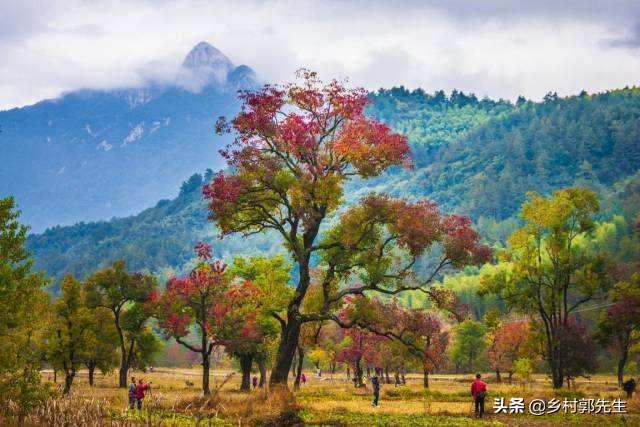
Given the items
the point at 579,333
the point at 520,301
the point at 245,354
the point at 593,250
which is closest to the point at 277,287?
the point at 245,354

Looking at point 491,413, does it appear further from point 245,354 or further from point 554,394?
point 245,354

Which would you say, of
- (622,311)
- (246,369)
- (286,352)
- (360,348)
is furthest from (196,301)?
(622,311)

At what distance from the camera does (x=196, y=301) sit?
7188 cm

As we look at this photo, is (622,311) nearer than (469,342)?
Yes

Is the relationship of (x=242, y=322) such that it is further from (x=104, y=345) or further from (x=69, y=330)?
(x=104, y=345)

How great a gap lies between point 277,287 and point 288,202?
2773 cm

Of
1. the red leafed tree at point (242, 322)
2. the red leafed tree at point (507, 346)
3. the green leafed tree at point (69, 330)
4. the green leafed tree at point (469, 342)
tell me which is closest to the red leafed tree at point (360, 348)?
the red leafed tree at point (242, 322)

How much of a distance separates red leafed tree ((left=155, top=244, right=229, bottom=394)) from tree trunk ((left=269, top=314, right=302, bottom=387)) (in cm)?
804

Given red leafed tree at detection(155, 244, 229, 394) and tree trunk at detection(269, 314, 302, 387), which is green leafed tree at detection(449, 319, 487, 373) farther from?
tree trunk at detection(269, 314, 302, 387)

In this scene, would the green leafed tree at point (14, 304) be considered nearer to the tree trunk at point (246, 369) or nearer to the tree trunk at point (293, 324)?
the tree trunk at point (293, 324)

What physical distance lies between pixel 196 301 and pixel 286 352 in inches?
1231

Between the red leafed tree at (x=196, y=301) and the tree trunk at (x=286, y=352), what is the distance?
26.4 ft

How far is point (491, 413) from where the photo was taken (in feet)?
128

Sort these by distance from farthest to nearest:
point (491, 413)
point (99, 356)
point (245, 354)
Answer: point (99, 356)
point (245, 354)
point (491, 413)
